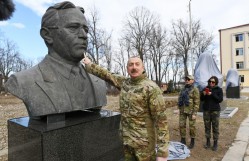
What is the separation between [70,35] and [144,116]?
152 centimetres

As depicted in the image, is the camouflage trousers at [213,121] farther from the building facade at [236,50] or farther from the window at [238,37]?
the window at [238,37]

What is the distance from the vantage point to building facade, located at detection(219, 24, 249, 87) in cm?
4525

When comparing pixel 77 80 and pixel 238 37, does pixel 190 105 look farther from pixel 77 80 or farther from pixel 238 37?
pixel 238 37

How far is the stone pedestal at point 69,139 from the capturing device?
2.88m

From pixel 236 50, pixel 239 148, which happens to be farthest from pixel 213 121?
pixel 236 50

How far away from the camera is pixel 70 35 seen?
3314mm

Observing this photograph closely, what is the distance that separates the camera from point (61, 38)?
333cm

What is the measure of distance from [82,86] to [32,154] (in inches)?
45.3

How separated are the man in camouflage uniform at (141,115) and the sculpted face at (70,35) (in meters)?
0.90

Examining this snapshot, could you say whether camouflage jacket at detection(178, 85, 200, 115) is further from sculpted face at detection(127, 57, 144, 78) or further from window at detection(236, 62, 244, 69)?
window at detection(236, 62, 244, 69)

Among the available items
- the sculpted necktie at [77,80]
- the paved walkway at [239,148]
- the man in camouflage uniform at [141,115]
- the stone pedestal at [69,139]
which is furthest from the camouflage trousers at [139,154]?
the paved walkway at [239,148]

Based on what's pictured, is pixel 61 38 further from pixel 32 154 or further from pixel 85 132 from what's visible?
pixel 32 154

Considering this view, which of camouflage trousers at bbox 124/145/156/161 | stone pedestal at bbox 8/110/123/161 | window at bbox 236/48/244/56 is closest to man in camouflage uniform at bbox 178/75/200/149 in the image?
stone pedestal at bbox 8/110/123/161

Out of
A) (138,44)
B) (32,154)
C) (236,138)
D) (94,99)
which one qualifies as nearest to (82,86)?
(94,99)
